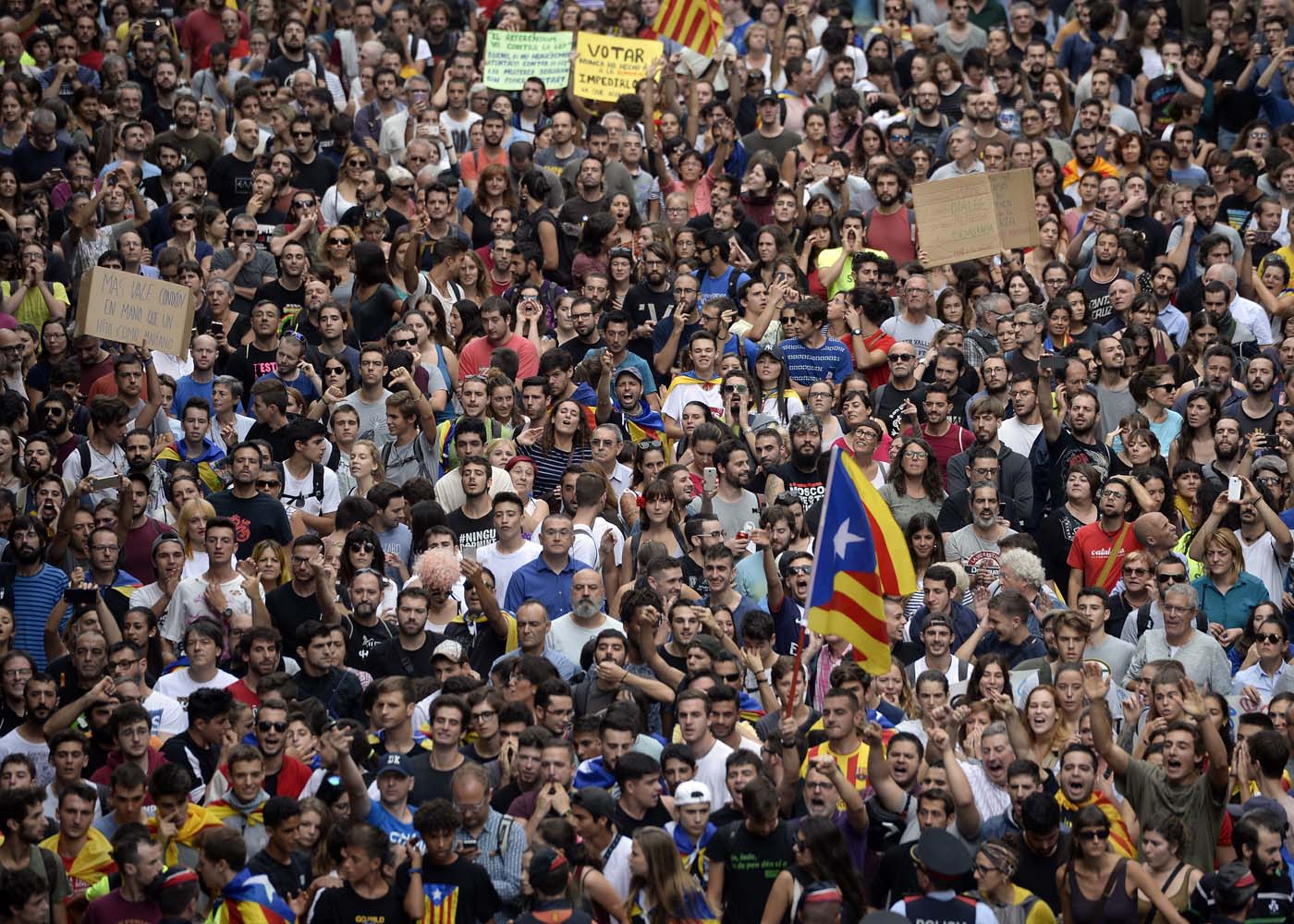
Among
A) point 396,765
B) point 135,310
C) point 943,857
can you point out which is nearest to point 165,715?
point 396,765

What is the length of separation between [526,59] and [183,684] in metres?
10.3

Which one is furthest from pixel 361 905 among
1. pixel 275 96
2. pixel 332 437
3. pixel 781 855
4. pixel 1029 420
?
pixel 275 96

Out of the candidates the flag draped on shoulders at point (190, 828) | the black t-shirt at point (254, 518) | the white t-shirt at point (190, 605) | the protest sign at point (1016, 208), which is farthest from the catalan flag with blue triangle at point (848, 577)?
the protest sign at point (1016, 208)

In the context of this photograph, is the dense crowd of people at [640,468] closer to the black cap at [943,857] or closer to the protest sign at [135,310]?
the black cap at [943,857]

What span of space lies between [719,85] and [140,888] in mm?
13319

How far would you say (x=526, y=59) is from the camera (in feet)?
73.4

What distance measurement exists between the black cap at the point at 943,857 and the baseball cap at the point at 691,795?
1.31 metres

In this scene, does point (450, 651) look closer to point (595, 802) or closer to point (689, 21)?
point (595, 802)

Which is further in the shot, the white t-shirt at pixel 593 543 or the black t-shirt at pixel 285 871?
the white t-shirt at pixel 593 543

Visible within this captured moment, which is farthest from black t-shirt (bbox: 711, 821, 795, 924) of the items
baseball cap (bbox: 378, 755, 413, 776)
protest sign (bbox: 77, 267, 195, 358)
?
protest sign (bbox: 77, 267, 195, 358)

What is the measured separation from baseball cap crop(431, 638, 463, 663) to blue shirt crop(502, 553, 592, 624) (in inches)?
37.7

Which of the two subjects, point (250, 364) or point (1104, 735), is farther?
point (250, 364)

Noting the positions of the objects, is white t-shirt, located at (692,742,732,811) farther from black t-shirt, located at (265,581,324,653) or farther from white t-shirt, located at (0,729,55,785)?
white t-shirt, located at (0,729,55,785)

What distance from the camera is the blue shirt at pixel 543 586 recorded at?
14.5 metres
